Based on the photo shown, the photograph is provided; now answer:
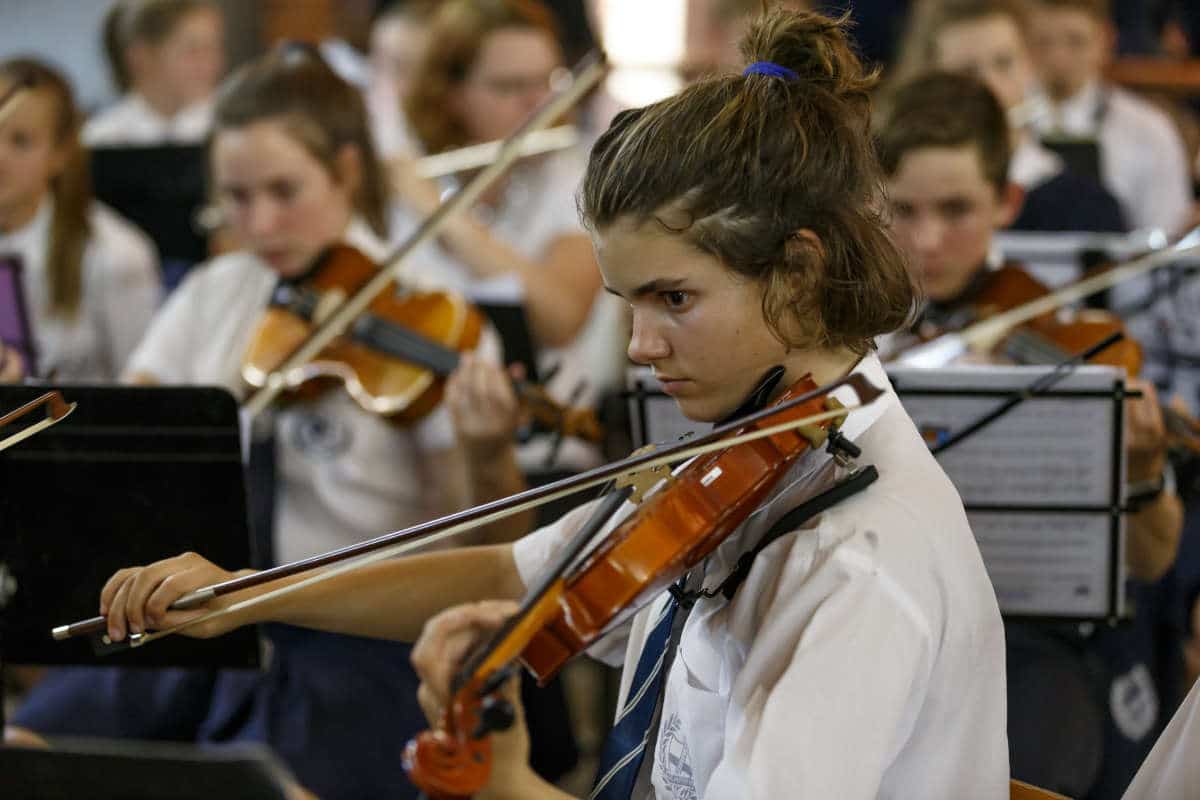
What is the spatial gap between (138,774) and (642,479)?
0.40 m

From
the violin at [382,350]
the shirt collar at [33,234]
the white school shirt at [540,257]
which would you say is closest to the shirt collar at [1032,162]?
the white school shirt at [540,257]

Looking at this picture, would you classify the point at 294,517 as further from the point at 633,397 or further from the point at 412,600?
the point at 412,600

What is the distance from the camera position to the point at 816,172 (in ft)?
3.33

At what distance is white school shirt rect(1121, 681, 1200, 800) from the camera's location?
995mm

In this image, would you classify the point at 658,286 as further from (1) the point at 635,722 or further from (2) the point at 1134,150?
(2) the point at 1134,150

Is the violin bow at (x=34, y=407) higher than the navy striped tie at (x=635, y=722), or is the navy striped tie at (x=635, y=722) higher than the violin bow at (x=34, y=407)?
the violin bow at (x=34, y=407)

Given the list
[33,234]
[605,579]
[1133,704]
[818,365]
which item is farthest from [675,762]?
[33,234]

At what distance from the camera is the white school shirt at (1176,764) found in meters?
1.00

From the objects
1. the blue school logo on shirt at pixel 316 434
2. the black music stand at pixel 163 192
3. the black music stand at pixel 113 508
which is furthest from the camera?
the black music stand at pixel 163 192

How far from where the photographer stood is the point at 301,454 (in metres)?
2.02

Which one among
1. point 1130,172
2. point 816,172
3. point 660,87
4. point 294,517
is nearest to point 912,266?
point 816,172

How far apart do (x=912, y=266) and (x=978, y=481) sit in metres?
0.45

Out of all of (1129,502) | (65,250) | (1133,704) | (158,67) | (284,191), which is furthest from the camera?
(158,67)

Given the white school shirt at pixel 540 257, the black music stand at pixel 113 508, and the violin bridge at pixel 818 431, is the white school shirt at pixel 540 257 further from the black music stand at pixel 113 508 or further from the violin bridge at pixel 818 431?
the violin bridge at pixel 818 431
